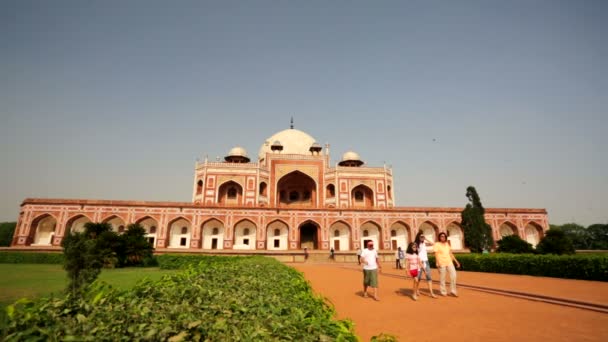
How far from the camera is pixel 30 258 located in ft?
69.2

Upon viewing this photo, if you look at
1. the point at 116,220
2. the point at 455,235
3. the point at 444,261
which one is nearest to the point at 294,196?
the point at 455,235

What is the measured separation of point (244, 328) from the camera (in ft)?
6.16

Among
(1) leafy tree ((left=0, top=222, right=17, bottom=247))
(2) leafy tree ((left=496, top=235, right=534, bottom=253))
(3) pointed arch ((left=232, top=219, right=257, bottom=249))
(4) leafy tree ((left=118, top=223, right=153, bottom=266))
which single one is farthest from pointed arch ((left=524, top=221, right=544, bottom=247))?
(1) leafy tree ((left=0, top=222, right=17, bottom=247))

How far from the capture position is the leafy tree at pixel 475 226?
26984 mm

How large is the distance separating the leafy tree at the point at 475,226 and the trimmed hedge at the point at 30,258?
32077 millimetres

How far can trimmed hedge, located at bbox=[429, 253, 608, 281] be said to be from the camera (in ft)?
34.3

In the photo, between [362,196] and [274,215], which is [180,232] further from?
[362,196]

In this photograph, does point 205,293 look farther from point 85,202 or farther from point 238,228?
point 85,202

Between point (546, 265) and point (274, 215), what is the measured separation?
21006 millimetres

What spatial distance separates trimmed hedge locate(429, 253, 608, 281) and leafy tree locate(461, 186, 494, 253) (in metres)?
12.7

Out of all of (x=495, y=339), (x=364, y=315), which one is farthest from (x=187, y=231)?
(x=495, y=339)

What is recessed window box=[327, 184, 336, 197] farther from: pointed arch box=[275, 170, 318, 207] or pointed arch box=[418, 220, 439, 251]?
pointed arch box=[418, 220, 439, 251]

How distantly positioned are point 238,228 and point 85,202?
538 inches

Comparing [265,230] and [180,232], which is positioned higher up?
[265,230]
